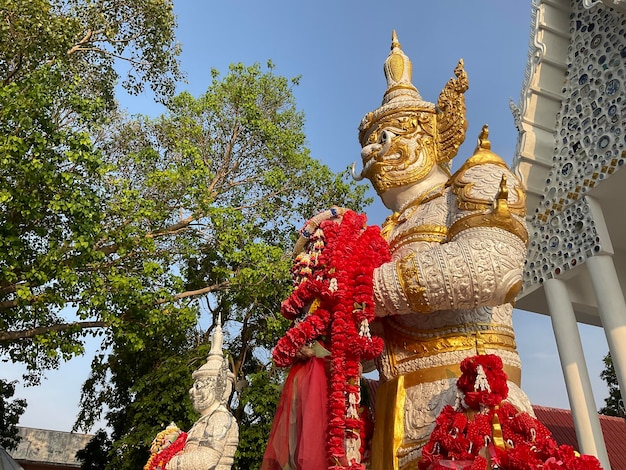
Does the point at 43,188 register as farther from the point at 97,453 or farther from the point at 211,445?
the point at 97,453

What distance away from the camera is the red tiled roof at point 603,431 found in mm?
10828

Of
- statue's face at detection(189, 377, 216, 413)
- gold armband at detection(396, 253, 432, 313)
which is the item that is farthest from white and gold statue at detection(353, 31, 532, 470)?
statue's face at detection(189, 377, 216, 413)

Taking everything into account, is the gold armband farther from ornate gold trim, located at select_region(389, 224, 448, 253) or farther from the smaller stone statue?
the smaller stone statue

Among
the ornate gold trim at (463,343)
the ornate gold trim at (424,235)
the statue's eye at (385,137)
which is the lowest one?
the ornate gold trim at (463,343)

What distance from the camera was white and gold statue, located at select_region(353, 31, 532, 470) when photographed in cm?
242

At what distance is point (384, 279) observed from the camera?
2529mm

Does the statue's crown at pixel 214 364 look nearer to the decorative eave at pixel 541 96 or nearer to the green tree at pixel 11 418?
the decorative eave at pixel 541 96

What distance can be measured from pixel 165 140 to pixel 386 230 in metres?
9.66

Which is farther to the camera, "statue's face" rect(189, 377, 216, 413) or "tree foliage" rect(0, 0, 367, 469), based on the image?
"tree foliage" rect(0, 0, 367, 469)

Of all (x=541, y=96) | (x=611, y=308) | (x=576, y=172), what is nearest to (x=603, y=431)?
(x=611, y=308)

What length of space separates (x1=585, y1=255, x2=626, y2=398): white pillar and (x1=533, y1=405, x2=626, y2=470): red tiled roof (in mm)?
4050

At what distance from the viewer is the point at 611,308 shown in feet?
24.1

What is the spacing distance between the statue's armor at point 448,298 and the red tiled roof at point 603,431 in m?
9.26

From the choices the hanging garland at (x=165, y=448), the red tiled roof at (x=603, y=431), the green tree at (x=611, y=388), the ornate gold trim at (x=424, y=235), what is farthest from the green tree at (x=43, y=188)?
the green tree at (x=611, y=388)
